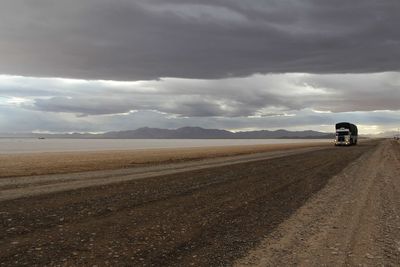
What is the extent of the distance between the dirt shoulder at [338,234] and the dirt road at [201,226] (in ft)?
0.08

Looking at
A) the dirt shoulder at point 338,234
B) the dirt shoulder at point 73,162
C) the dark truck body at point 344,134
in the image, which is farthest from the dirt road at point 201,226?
the dark truck body at point 344,134

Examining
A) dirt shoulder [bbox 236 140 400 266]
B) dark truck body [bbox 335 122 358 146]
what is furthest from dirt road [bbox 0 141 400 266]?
dark truck body [bbox 335 122 358 146]

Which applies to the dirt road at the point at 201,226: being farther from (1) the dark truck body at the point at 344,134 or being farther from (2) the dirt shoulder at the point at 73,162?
(1) the dark truck body at the point at 344,134

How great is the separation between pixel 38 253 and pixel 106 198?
25.8 ft

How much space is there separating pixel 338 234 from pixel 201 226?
383 cm

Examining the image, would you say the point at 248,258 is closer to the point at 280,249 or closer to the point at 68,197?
the point at 280,249

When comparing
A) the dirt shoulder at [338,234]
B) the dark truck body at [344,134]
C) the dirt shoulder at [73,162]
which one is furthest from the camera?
the dark truck body at [344,134]

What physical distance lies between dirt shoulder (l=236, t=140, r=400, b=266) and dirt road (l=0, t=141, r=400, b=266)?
0.08 ft

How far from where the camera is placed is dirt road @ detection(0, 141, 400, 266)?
29.7 feet

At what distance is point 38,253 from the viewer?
9031 mm

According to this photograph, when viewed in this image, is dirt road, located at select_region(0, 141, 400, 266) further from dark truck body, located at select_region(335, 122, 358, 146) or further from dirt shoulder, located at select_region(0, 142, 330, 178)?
dark truck body, located at select_region(335, 122, 358, 146)

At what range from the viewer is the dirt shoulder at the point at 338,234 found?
29.5 ft

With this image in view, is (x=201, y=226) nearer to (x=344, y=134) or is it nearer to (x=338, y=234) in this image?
(x=338, y=234)

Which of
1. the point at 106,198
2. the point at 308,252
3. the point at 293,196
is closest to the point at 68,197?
the point at 106,198
